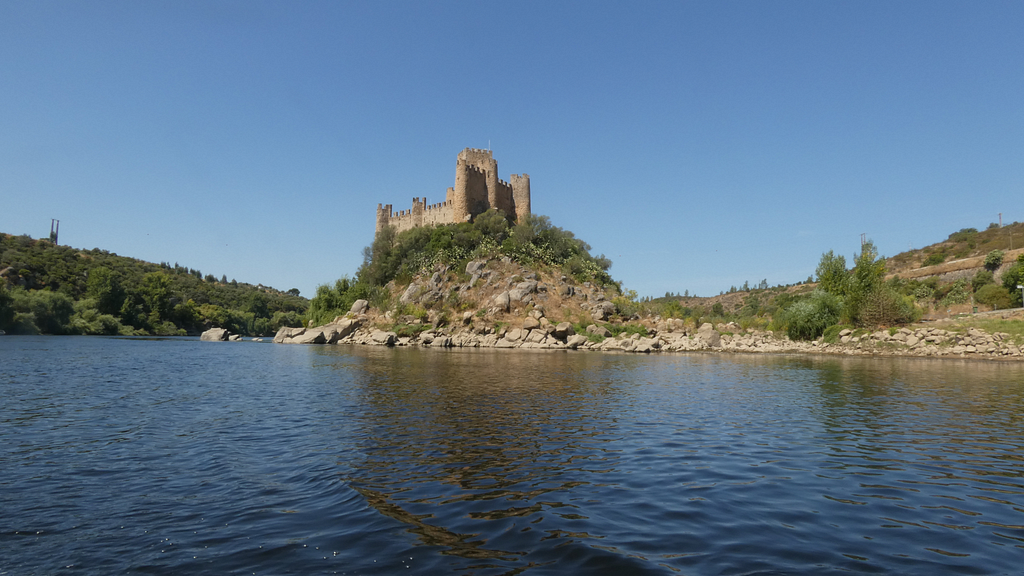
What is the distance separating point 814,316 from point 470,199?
141 ft

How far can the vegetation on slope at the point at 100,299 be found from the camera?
60156 mm

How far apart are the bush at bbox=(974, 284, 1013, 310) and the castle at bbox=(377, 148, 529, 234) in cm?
5546

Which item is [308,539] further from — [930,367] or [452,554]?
[930,367]

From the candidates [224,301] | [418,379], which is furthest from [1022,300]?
[224,301]

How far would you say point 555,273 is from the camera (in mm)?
67250

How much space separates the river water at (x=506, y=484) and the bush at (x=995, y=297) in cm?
5664

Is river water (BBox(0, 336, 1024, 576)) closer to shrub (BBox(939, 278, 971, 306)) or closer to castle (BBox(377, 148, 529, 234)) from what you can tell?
castle (BBox(377, 148, 529, 234))

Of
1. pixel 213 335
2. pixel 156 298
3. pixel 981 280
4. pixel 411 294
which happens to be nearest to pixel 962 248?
pixel 981 280

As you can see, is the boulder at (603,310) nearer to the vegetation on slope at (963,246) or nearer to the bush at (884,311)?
the bush at (884,311)

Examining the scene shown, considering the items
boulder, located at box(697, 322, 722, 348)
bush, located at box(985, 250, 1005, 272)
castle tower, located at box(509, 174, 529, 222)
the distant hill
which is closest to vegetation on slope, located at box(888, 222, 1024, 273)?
the distant hill

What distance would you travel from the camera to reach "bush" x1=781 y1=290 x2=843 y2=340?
154ft

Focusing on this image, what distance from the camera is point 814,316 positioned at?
154 feet

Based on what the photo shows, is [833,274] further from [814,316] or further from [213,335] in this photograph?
[213,335]

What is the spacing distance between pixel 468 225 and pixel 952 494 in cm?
6500
